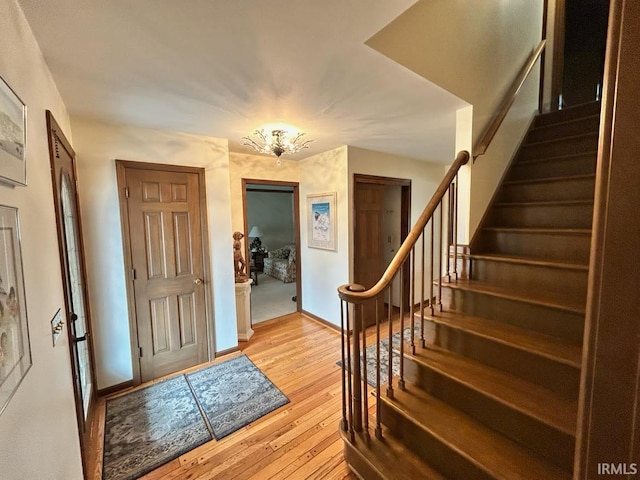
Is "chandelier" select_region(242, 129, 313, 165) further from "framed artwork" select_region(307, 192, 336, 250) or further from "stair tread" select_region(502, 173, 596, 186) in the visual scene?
"stair tread" select_region(502, 173, 596, 186)

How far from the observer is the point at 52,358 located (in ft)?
3.76

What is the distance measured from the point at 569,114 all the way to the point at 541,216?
4.26 ft

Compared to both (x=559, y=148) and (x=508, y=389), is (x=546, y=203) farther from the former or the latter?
(x=508, y=389)

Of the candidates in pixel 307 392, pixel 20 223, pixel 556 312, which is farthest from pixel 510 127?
pixel 20 223

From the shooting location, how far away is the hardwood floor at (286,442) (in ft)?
5.32

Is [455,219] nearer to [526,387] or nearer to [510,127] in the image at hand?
[510,127]

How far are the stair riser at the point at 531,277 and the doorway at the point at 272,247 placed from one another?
2.63m

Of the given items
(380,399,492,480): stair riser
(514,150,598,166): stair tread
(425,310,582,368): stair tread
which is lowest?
(380,399,492,480): stair riser

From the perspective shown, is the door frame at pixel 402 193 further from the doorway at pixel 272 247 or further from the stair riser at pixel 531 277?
the stair riser at pixel 531 277

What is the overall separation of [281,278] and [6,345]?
5.59m

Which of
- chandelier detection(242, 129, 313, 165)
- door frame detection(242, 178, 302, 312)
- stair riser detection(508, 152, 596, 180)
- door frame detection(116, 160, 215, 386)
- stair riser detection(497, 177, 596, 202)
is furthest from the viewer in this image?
door frame detection(242, 178, 302, 312)

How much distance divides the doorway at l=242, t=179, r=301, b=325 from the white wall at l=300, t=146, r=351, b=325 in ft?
0.54

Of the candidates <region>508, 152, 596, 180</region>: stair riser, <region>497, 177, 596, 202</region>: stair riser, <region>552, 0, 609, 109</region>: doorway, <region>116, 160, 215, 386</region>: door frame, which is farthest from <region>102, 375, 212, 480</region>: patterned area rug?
<region>552, 0, 609, 109</region>: doorway

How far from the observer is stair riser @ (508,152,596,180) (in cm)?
213
